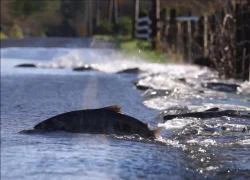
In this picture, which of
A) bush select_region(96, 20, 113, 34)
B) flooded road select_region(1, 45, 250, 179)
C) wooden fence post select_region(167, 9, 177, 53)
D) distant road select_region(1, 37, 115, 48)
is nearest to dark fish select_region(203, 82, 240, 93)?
flooded road select_region(1, 45, 250, 179)

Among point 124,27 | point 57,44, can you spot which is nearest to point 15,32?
point 124,27

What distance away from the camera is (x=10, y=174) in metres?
5.80

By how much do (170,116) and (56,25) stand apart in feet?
264

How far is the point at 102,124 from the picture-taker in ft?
26.1

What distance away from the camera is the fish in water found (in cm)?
795

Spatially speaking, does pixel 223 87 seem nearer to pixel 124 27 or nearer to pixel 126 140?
pixel 126 140

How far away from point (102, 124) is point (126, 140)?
0.38 meters

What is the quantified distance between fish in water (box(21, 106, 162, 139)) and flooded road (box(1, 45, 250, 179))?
0.16 m

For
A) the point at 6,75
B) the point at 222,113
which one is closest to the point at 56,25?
the point at 6,75

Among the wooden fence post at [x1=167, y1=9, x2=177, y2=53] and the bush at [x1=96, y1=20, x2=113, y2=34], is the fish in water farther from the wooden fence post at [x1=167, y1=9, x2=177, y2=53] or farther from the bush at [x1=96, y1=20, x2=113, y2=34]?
the bush at [x1=96, y1=20, x2=113, y2=34]

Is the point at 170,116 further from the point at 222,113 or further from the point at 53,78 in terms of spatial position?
the point at 53,78

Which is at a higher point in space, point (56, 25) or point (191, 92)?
point (191, 92)

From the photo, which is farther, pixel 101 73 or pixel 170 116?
pixel 101 73

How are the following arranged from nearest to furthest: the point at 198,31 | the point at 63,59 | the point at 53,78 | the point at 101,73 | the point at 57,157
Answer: the point at 57,157 < the point at 53,78 < the point at 101,73 < the point at 198,31 < the point at 63,59
